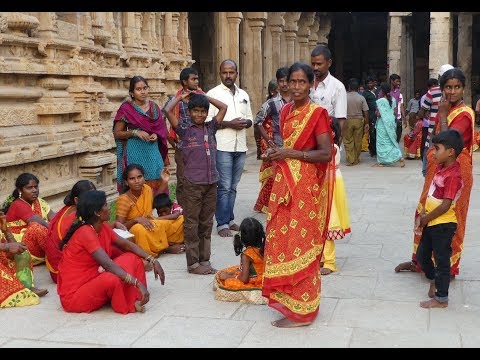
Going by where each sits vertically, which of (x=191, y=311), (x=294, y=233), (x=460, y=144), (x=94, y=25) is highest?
(x=94, y=25)

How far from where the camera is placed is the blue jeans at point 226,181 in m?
7.57

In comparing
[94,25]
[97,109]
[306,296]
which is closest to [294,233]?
[306,296]

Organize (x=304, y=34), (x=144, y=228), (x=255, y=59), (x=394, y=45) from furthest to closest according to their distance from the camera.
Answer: (x=304, y=34) < (x=394, y=45) < (x=255, y=59) < (x=144, y=228)

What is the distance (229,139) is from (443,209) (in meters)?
3.10

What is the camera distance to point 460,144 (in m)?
4.98

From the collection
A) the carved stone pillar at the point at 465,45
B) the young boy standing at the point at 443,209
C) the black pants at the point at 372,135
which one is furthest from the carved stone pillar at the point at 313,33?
the young boy standing at the point at 443,209

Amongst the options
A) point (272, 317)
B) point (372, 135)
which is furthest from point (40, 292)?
point (372, 135)

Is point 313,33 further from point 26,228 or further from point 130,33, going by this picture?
point 26,228

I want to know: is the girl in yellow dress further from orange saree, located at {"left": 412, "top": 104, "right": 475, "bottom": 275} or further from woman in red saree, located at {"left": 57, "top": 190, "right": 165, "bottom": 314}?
woman in red saree, located at {"left": 57, "top": 190, "right": 165, "bottom": 314}

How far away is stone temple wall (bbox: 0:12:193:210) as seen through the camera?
7609 mm

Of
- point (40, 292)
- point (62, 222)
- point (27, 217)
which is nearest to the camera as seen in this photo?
point (40, 292)

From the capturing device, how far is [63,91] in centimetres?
882

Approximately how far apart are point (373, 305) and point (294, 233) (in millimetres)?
980
